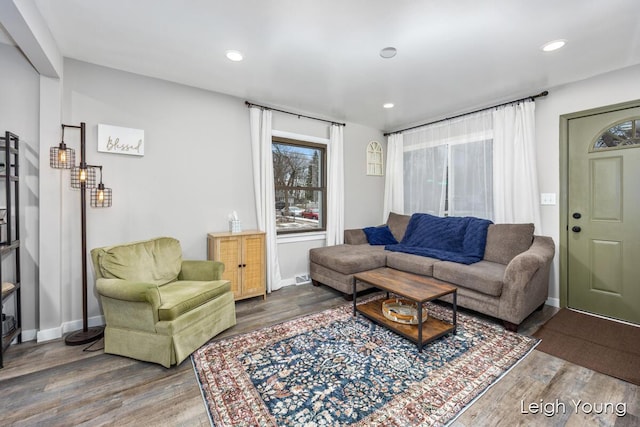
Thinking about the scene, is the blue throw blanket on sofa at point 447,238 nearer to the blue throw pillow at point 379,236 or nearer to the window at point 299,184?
the blue throw pillow at point 379,236

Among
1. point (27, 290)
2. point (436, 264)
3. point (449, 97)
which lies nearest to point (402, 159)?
point (449, 97)

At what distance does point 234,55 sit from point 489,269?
127 inches

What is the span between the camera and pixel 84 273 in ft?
7.77

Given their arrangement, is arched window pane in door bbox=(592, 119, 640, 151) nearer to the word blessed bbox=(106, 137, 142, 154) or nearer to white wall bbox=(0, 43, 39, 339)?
the word blessed bbox=(106, 137, 142, 154)

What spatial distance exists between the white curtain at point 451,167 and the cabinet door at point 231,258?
2.87 metres

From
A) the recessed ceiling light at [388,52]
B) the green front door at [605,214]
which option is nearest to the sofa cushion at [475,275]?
the green front door at [605,214]

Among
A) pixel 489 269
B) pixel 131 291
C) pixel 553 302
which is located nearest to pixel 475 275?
pixel 489 269

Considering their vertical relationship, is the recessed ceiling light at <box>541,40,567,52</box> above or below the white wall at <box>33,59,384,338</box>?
above

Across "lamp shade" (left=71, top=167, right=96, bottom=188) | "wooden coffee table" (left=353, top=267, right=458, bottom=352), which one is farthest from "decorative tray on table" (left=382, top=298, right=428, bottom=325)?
"lamp shade" (left=71, top=167, right=96, bottom=188)

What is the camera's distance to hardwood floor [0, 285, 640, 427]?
1.53 meters

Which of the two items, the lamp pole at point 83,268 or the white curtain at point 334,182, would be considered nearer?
the lamp pole at point 83,268

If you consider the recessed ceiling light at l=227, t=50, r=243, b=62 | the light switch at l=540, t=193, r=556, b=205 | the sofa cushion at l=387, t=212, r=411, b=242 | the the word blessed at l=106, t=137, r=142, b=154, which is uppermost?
the recessed ceiling light at l=227, t=50, r=243, b=62

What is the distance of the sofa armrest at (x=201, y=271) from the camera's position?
2688 mm

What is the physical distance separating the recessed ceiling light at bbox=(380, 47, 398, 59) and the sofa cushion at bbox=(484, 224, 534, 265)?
235 cm
